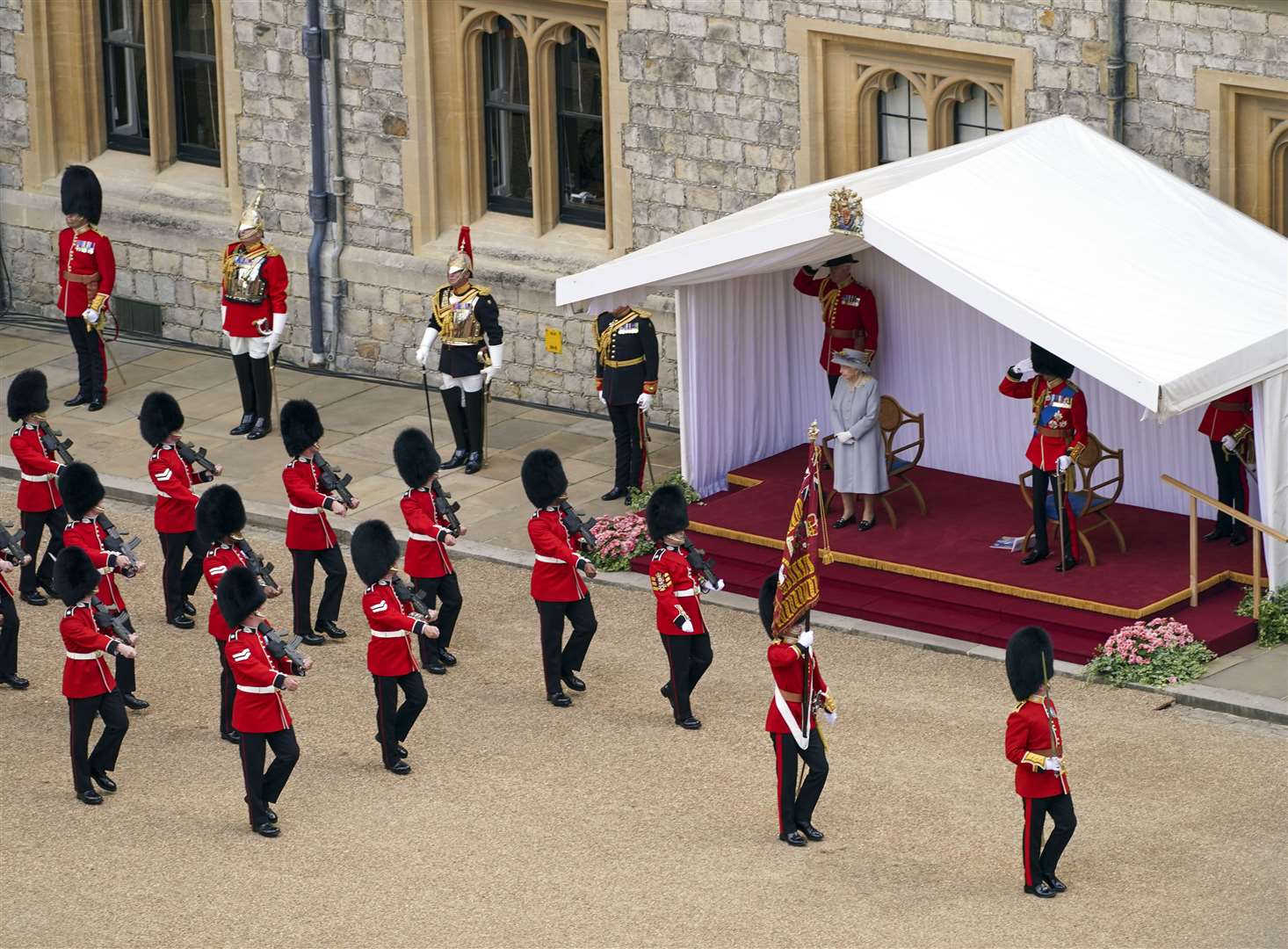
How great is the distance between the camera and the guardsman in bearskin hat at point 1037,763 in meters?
11.9

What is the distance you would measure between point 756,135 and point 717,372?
1991mm

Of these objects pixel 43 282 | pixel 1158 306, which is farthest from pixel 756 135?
pixel 43 282

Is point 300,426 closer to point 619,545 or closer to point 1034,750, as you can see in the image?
point 619,545

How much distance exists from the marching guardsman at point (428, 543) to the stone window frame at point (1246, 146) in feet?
18.1

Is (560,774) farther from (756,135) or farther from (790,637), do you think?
(756,135)

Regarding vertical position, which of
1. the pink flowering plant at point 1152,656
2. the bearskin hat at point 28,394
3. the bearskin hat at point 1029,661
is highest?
the bearskin hat at point 28,394

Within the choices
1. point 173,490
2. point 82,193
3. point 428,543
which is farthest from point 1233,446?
point 82,193

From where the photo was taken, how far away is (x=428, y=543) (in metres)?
15.0

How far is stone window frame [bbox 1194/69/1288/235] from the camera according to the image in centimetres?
1677

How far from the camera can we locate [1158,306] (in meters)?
15.1

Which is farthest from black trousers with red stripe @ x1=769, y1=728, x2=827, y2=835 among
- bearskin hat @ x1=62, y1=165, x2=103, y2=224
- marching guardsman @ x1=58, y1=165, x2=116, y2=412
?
bearskin hat @ x1=62, y1=165, x2=103, y2=224

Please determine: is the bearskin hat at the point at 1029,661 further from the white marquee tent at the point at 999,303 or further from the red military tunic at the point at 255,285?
the red military tunic at the point at 255,285

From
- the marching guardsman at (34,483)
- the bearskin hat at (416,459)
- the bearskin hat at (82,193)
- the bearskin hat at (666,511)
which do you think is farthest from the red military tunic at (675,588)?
the bearskin hat at (82,193)

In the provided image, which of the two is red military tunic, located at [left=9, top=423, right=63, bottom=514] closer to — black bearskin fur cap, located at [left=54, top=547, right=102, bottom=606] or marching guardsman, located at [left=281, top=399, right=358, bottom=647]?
marching guardsman, located at [left=281, top=399, right=358, bottom=647]
